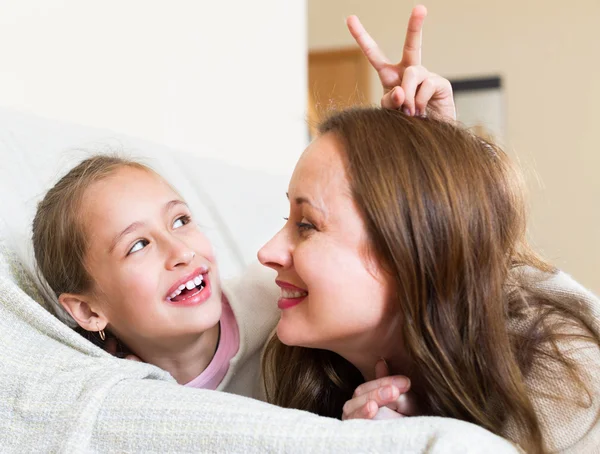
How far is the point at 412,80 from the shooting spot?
103 cm

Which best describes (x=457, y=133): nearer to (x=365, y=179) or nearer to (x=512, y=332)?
(x=365, y=179)

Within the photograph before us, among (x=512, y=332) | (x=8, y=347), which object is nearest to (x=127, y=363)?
(x=8, y=347)

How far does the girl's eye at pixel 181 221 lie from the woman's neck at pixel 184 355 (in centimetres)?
19

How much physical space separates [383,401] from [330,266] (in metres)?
0.19

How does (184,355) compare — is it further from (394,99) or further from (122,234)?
(394,99)

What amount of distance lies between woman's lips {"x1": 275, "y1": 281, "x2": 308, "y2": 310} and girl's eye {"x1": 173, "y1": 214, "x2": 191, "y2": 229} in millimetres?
265

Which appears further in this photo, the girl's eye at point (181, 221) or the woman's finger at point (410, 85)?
the girl's eye at point (181, 221)

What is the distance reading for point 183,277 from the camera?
3.59 ft

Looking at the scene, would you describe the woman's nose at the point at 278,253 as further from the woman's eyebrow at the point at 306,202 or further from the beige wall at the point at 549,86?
the beige wall at the point at 549,86

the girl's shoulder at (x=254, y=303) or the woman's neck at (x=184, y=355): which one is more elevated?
the girl's shoulder at (x=254, y=303)

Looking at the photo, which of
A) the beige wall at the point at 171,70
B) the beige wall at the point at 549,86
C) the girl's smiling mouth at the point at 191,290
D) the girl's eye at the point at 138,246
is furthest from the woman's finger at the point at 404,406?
the beige wall at the point at 549,86

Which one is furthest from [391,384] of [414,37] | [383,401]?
[414,37]

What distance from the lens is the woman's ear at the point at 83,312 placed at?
116 centimetres

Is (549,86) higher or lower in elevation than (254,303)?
lower
